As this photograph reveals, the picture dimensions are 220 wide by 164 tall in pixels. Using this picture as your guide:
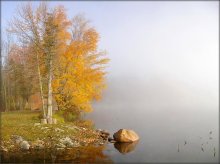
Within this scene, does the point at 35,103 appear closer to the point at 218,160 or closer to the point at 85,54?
the point at 85,54

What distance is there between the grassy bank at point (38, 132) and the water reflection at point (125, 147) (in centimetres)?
221

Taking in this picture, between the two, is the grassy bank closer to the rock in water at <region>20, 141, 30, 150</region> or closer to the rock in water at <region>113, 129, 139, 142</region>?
the rock in water at <region>20, 141, 30, 150</region>

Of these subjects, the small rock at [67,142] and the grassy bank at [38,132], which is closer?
the grassy bank at [38,132]

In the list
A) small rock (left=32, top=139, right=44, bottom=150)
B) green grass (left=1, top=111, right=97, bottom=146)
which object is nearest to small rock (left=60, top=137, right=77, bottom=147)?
green grass (left=1, top=111, right=97, bottom=146)

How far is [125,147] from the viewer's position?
30.8 m

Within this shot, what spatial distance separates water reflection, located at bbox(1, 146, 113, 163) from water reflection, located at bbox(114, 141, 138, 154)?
2505 mm

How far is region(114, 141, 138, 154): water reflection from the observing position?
29.3 metres

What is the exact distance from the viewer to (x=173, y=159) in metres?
26.6

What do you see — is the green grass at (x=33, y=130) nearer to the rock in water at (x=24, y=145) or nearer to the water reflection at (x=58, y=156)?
the rock in water at (x=24, y=145)

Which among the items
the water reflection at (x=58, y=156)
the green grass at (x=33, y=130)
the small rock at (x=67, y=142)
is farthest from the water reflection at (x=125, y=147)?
the small rock at (x=67, y=142)

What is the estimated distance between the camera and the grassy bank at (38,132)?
1124 inches

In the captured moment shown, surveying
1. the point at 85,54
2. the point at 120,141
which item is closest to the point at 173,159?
the point at 120,141

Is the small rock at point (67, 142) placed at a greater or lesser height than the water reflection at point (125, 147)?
greater

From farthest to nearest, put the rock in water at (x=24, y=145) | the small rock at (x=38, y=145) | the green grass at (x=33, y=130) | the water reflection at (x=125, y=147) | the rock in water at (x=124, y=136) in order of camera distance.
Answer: the rock in water at (x=124, y=136) → the water reflection at (x=125, y=147) → the green grass at (x=33, y=130) → the small rock at (x=38, y=145) → the rock in water at (x=24, y=145)
